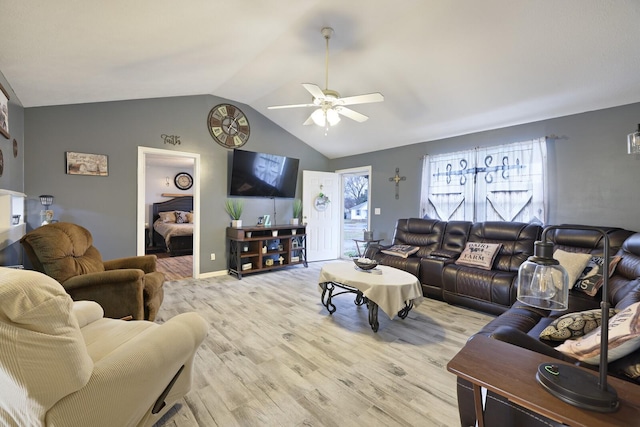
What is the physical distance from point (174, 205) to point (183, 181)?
825mm

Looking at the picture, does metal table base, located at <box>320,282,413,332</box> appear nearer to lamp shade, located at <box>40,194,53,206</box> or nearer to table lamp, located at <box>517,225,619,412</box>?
table lamp, located at <box>517,225,619,412</box>

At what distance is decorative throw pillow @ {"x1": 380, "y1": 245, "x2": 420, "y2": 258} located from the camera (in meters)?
4.16

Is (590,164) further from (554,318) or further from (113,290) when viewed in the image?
(113,290)

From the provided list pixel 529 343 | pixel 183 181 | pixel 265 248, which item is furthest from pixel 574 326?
pixel 183 181

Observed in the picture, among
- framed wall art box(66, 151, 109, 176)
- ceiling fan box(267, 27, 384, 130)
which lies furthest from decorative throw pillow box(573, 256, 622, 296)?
framed wall art box(66, 151, 109, 176)

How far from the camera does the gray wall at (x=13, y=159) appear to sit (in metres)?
2.62

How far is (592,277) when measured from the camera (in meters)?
2.52

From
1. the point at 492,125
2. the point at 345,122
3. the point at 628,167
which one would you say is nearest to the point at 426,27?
the point at 492,125

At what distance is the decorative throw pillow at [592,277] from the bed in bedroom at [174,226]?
22.5 ft

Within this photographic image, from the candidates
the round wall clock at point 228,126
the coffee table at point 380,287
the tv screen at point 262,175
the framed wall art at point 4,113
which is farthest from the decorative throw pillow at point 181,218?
the coffee table at point 380,287

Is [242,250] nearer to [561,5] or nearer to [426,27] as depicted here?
[426,27]

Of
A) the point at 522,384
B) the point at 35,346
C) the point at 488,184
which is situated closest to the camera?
the point at 35,346

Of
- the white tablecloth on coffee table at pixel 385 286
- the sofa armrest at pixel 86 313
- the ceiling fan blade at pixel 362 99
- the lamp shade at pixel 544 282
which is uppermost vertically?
the ceiling fan blade at pixel 362 99

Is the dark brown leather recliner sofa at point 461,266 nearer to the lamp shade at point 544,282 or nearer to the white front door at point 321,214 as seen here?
the white front door at point 321,214
